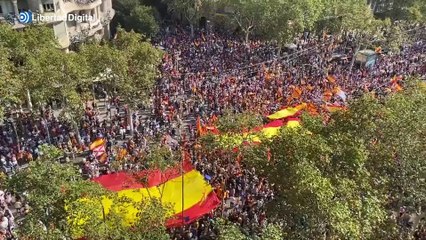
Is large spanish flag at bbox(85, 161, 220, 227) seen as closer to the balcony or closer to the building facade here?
the building facade

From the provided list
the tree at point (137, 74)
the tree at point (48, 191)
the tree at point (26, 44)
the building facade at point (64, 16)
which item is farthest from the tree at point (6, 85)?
the tree at point (48, 191)

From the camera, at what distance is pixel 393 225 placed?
15945 mm

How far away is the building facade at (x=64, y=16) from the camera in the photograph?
34.1 metres

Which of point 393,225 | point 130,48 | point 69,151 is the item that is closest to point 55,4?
point 130,48

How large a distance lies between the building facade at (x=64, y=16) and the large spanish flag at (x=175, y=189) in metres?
18.7

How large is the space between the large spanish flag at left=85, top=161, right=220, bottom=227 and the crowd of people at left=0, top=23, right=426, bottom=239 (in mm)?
714

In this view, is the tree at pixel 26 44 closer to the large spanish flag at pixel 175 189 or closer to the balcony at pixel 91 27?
the balcony at pixel 91 27

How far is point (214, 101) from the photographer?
31.5 meters

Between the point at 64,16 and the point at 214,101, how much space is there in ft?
46.4

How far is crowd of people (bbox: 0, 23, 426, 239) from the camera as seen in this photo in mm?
22250

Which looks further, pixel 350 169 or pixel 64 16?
pixel 64 16

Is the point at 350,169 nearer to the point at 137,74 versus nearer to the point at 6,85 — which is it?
the point at 137,74

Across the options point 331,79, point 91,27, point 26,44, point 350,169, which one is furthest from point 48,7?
point 350,169

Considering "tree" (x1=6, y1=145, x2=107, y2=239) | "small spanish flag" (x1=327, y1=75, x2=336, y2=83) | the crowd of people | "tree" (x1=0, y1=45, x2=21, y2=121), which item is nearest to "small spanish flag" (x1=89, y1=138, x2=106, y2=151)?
the crowd of people
